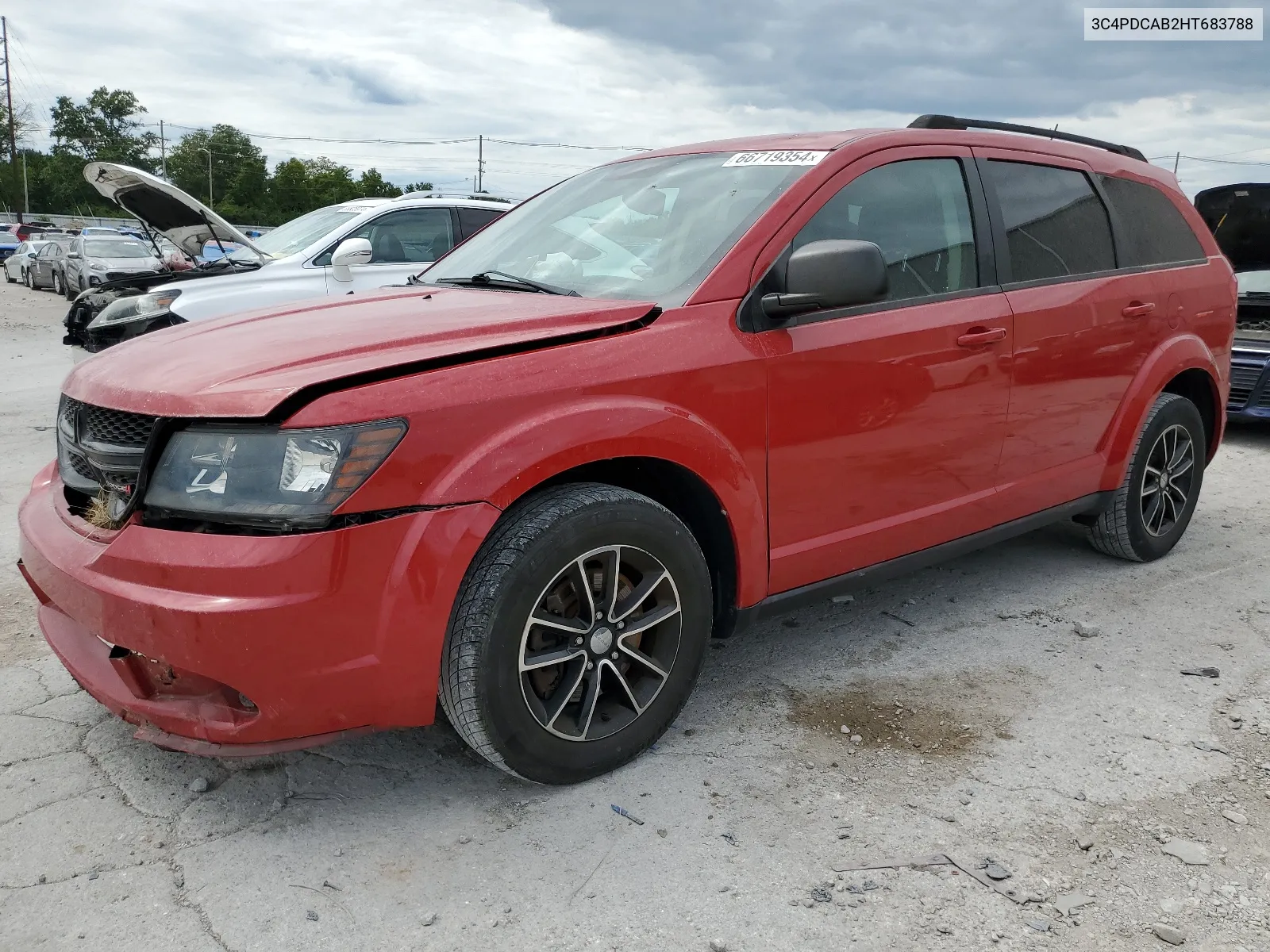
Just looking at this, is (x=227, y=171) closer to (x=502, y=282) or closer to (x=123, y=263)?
(x=123, y=263)

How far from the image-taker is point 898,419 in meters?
3.15

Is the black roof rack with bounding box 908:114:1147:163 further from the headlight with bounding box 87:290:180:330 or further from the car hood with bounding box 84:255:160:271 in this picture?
the car hood with bounding box 84:255:160:271

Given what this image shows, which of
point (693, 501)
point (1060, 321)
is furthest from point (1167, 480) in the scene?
point (693, 501)

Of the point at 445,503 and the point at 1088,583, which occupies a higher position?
the point at 445,503

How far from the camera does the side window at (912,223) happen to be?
3107 millimetres

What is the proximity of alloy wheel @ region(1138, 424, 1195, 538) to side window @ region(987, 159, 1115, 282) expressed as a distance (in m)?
0.94

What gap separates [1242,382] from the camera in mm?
7629

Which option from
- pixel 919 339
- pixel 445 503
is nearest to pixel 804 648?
pixel 919 339

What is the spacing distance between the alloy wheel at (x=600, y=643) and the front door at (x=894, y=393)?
1.48ft

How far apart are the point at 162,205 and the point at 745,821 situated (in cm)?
763

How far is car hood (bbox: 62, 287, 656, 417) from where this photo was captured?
2.26 m

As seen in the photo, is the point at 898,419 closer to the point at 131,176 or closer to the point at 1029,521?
the point at 1029,521

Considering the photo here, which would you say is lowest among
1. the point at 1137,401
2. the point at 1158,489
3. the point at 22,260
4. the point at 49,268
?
the point at 1158,489

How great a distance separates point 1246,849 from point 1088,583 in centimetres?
→ 203
